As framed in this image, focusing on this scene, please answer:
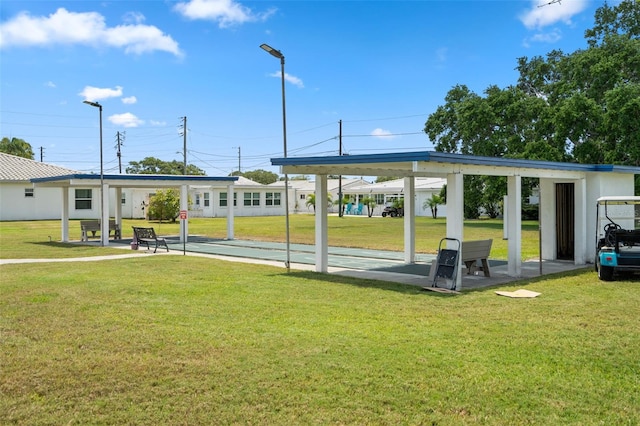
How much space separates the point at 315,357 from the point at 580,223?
37.5ft

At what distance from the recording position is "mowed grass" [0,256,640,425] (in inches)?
193

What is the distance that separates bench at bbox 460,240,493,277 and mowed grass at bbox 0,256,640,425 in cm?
151

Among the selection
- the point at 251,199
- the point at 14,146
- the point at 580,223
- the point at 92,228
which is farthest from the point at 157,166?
the point at 580,223

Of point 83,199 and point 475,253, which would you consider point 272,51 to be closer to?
point 475,253

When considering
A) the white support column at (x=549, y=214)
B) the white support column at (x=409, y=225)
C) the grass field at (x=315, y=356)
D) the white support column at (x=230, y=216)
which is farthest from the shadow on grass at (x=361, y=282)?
the white support column at (x=230, y=216)

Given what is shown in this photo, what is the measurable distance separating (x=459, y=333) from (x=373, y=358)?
1.67 m

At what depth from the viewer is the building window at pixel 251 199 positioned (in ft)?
179

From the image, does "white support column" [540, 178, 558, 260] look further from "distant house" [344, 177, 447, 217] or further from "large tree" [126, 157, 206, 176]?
"large tree" [126, 157, 206, 176]

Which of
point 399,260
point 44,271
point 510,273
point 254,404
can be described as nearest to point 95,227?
point 44,271

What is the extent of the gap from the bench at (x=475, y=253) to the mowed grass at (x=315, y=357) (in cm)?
151

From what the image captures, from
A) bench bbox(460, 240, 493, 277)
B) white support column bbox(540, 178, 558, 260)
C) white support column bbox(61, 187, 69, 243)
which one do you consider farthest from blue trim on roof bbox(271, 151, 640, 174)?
white support column bbox(61, 187, 69, 243)

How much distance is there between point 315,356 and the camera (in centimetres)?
636

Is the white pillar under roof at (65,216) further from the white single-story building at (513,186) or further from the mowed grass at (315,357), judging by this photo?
the mowed grass at (315,357)

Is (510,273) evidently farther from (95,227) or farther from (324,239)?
(95,227)
